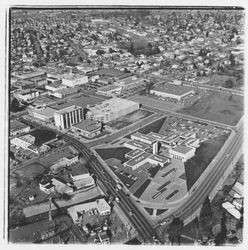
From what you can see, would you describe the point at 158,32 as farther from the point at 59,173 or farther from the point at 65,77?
the point at 59,173

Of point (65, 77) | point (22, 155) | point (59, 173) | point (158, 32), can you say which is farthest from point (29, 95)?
point (158, 32)

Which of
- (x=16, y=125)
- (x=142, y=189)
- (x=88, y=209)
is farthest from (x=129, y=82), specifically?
(x=88, y=209)

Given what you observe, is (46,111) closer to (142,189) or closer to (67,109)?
(67,109)

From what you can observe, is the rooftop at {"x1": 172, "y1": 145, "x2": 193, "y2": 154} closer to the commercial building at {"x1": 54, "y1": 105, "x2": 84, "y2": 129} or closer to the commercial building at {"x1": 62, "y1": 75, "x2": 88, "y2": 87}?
the commercial building at {"x1": 54, "y1": 105, "x2": 84, "y2": 129}

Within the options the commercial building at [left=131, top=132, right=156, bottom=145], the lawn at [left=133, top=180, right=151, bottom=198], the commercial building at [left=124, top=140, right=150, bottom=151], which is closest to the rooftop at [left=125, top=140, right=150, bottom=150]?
the commercial building at [left=124, top=140, right=150, bottom=151]

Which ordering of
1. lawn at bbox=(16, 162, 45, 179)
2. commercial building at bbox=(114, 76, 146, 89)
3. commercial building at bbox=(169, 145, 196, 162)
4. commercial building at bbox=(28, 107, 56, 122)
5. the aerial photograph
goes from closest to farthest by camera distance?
the aerial photograph < lawn at bbox=(16, 162, 45, 179) < commercial building at bbox=(169, 145, 196, 162) < commercial building at bbox=(28, 107, 56, 122) < commercial building at bbox=(114, 76, 146, 89)

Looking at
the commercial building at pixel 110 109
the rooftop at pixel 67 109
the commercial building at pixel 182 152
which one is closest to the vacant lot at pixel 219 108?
the commercial building at pixel 110 109
